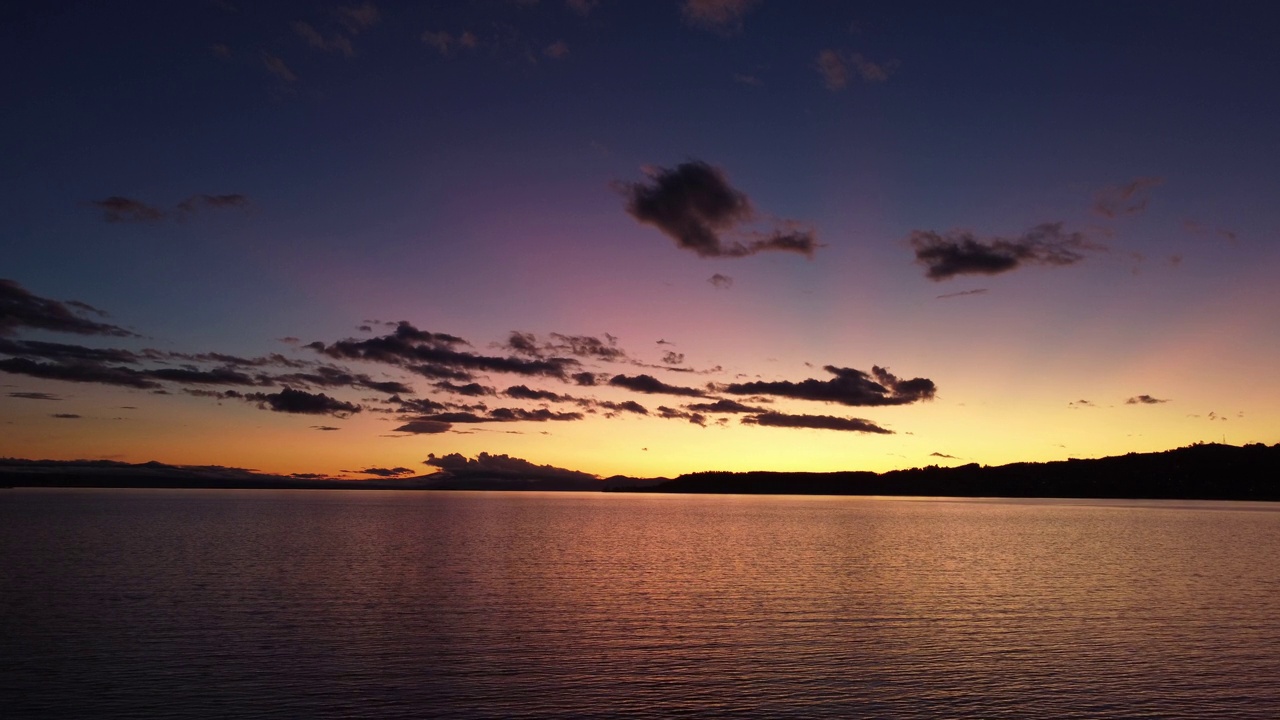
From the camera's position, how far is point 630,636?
42.4m

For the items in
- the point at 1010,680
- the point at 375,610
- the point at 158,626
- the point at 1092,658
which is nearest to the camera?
the point at 1010,680

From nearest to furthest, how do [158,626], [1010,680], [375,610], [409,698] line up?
[409,698] < [1010,680] < [158,626] < [375,610]

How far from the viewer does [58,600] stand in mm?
51125

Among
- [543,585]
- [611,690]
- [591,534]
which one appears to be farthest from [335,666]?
[591,534]

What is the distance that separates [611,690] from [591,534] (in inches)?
3691

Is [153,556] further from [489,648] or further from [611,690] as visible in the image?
[611,690]

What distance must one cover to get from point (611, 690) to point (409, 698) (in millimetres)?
7388

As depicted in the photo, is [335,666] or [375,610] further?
[375,610]

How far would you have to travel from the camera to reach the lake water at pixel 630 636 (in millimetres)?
30891

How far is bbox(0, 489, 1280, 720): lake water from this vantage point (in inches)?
1216

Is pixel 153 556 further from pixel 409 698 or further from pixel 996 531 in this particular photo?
pixel 996 531

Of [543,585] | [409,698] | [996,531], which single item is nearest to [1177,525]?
[996,531]

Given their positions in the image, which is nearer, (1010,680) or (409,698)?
(409,698)

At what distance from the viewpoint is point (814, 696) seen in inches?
1242
